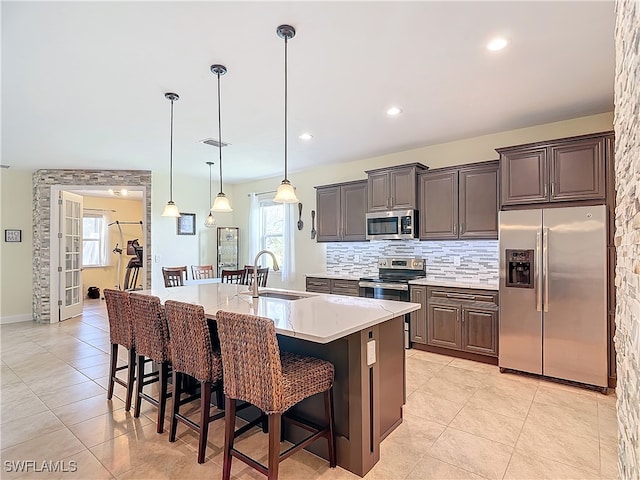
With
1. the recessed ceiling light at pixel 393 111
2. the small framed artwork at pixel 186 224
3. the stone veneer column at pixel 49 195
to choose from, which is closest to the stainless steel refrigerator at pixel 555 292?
the recessed ceiling light at pixel 393 111

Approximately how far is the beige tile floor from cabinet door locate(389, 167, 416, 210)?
2029 mm

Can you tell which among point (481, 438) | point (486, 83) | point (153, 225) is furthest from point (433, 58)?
point (153, 225)

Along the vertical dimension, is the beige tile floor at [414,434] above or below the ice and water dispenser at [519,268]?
below

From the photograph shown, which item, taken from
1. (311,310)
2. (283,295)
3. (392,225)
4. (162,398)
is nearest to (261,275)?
(283,295)

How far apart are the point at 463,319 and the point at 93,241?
8955 millimetres

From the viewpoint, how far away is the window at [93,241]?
8789mm

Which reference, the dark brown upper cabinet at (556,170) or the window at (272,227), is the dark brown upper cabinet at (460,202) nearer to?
the dark brown upper cabinet at (556,170)

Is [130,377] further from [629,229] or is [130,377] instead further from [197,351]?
[629,229]

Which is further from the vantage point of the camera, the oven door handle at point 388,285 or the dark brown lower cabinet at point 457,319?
the oven door handle at point 388,285

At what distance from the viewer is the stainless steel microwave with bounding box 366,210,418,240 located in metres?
4.48

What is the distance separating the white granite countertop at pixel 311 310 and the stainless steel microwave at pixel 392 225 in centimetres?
192

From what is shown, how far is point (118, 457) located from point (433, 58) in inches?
135

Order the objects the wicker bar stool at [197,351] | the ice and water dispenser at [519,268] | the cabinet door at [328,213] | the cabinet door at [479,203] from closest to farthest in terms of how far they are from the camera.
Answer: the wicker bar stool at [197,351], the ice and water dispenser at [519,268], the cabinet door at [479,203], the cabinet door at [328,213]

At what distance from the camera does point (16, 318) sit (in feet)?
20.1
